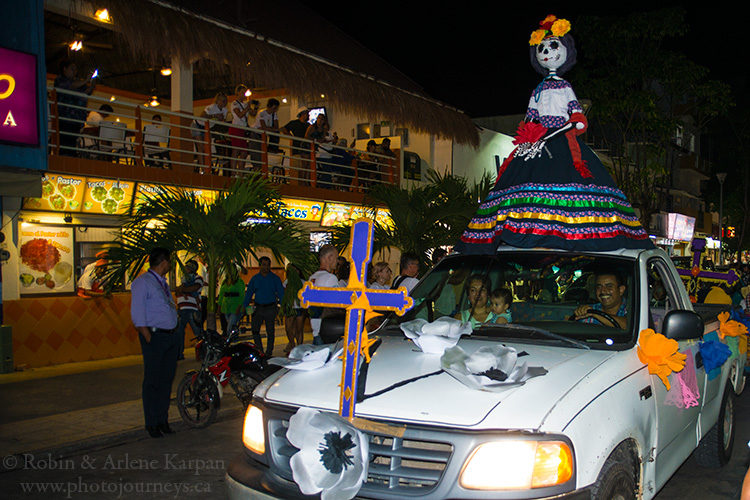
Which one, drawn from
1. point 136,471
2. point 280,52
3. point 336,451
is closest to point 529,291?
point 336,451

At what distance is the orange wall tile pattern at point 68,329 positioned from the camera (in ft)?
35.3

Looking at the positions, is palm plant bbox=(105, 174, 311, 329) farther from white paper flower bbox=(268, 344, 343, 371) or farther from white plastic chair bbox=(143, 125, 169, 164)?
white plastic chair bbox=(143, 125, 169, 164)

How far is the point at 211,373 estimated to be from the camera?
7449mm

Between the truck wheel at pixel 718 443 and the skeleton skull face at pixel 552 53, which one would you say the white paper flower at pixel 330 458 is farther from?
the truck wheel at pixel 718 443

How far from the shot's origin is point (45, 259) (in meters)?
11.8

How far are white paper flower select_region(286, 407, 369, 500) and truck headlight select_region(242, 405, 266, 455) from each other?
1.46 ft

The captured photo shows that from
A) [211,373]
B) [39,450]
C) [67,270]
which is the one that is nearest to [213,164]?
[67,270]

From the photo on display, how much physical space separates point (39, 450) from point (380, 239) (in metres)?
6.68

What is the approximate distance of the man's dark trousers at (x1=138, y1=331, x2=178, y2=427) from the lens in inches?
272

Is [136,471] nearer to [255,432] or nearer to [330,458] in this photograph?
[255,432]

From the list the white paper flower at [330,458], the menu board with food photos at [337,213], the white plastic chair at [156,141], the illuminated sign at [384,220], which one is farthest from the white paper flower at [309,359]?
the menu board with food photos at [337,213]

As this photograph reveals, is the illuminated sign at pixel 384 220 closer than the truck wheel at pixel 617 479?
No

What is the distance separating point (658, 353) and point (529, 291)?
134 centimetres

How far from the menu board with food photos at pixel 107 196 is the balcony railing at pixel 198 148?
49 cm
